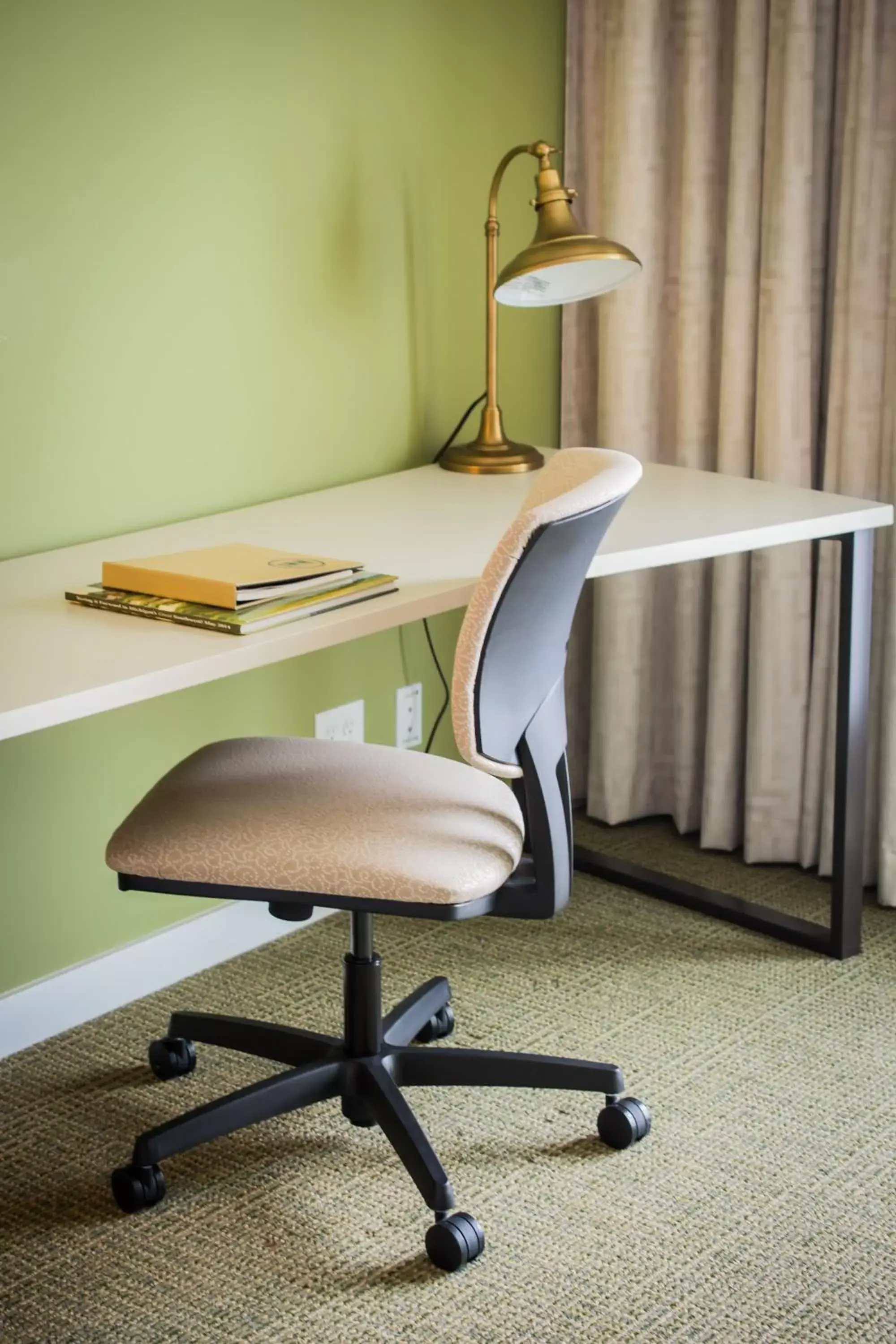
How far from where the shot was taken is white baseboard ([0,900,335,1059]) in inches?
88.9

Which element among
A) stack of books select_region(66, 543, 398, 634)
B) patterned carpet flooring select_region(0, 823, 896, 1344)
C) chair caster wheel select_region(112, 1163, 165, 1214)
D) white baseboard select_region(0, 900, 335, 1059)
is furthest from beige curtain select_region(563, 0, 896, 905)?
chair caster wheel select_region(112, 1163, 165, 1214)

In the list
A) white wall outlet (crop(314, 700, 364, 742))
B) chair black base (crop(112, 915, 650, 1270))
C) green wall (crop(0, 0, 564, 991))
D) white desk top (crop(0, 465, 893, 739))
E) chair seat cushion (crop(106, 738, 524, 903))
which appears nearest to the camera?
white desk top (crop(0, 465, 893, 739))

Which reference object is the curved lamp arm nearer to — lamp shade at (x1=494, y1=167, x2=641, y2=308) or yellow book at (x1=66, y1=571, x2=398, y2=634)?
lamp shade at (x1=494, y1=167, x2=641, y2=308)

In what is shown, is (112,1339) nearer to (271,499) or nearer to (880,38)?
(271,499)

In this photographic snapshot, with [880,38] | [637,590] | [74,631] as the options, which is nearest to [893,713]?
[637,590]

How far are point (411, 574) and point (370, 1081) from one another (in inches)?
23.7

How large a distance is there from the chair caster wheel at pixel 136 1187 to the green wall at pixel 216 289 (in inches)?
18.7

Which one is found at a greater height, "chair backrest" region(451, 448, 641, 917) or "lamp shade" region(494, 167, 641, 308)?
"lamp shade" region(494, 167, 641, 308)

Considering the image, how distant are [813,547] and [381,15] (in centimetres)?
109

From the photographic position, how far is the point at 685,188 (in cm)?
273

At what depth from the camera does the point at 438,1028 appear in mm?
2240

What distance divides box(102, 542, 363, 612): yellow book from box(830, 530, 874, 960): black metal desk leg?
0.86 m

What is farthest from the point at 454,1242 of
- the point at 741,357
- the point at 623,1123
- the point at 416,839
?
the point at 741,357

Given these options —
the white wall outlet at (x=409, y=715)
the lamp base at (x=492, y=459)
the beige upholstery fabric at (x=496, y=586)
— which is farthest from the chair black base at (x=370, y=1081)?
the lamp base at (x=492, y=459)
